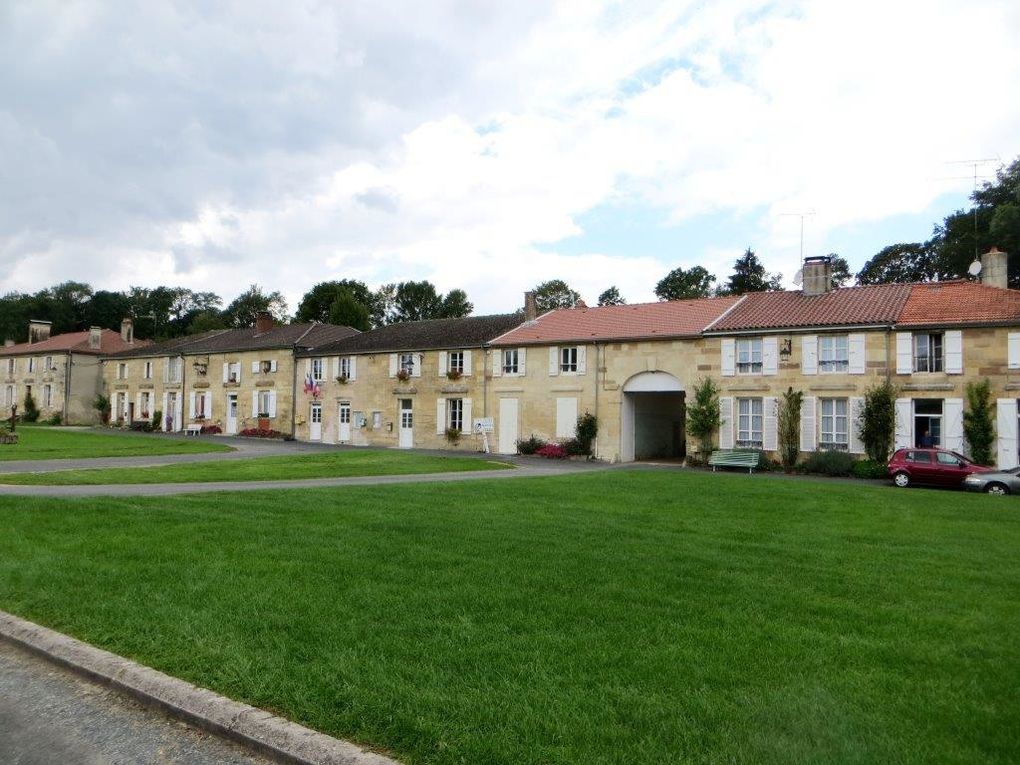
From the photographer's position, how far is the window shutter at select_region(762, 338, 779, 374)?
29.1 m

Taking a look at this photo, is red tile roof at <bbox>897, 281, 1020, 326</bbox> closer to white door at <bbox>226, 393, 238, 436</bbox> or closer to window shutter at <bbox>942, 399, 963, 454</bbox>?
window shutter at <bbox>942, 399, 963, 454</bbox>

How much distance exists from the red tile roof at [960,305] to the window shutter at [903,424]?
2.78 meters

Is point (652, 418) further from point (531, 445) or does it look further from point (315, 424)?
point (315, 424)

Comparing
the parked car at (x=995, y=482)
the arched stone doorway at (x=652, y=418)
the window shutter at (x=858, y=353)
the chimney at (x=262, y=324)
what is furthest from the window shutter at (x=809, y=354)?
the chimney at (x=262, y=324)

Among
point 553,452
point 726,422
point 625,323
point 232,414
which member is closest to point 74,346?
point 232,414

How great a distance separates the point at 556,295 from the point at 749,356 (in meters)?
41.1

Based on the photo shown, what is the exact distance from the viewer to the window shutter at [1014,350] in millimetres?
25062

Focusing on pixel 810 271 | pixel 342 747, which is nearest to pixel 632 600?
pixel 342 747

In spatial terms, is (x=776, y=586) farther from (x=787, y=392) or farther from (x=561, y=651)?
(x=787, y=392)

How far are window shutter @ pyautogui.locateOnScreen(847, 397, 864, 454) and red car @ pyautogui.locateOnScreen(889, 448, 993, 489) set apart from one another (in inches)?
123

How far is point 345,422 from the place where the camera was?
41.2 metres

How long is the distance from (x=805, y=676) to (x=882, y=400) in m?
24.6

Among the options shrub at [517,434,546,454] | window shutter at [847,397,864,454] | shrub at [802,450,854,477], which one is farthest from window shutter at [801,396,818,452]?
shrub at [517,434,546,454]

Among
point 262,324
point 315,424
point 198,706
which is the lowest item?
point 198,706
